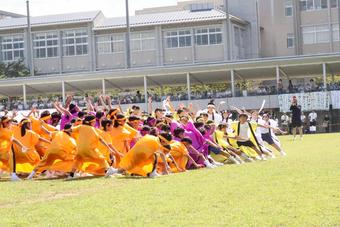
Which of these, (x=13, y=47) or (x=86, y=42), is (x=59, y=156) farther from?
(x=13, y=47)

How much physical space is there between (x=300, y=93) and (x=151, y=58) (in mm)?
27181

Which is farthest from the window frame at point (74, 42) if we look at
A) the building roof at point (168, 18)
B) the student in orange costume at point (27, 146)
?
the student in orange costume at point (27, 146)

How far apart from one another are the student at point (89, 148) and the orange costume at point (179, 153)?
1.63m

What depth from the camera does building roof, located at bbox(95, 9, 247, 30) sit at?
6312 centimetres

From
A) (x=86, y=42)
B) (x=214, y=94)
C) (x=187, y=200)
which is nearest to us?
(x=187, y=200)

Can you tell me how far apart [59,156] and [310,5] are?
54.4 meters

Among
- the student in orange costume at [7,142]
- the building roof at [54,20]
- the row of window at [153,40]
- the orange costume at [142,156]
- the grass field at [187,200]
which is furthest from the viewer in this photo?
the building roof at [54,20]

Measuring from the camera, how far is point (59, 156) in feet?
45.1

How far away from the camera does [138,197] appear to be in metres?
9.74

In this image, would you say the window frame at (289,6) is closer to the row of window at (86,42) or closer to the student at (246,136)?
the row of window at (86,42)

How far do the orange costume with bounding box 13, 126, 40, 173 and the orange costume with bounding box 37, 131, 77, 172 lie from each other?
76cm

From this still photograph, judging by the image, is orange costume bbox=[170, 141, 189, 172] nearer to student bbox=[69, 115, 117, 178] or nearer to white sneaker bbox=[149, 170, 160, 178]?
white sneaker bbox=[149, 170, 160, 178]

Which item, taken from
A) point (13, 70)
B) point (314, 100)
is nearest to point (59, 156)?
point (314, 100)

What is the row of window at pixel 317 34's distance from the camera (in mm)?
63625
